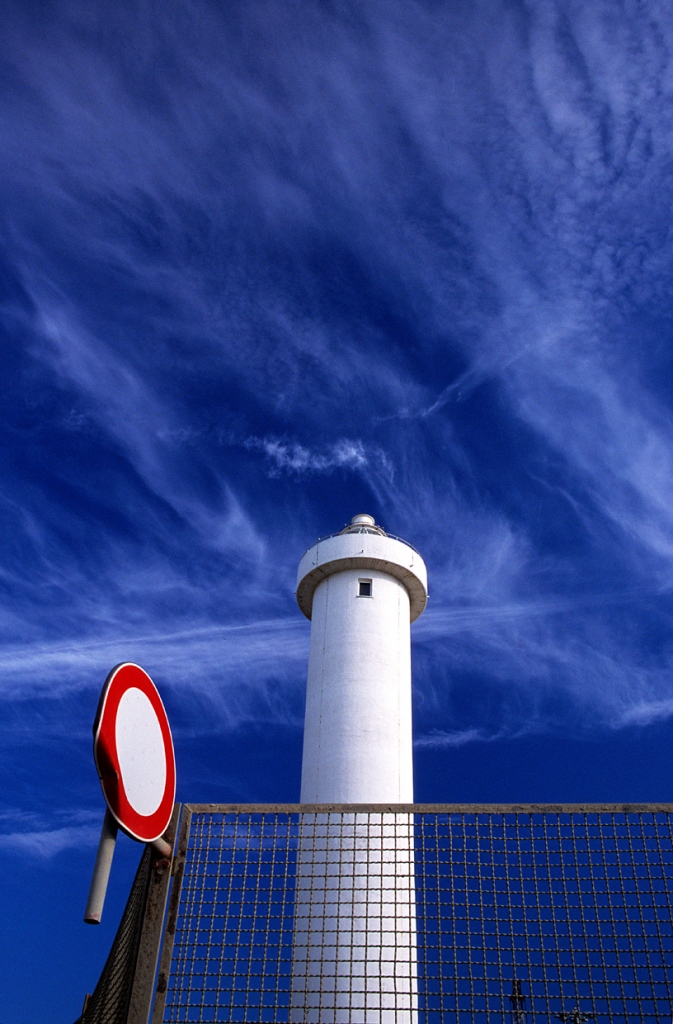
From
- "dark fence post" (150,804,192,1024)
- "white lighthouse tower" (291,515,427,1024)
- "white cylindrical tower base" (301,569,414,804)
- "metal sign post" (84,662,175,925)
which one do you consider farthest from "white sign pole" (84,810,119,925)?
"white cylindrical tower base" (301,569,414,804)

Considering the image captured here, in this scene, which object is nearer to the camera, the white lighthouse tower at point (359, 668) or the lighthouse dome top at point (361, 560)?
the white lighthouse tower at point (359, 668)

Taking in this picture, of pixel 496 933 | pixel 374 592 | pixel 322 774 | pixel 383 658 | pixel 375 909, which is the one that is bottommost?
pixel 496 933

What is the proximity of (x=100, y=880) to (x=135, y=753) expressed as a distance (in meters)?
0.69

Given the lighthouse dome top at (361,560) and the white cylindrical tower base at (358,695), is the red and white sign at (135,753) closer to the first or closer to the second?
the white cylindrical tower base at (358,695)

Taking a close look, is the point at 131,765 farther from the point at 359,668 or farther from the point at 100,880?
the point at 359,668

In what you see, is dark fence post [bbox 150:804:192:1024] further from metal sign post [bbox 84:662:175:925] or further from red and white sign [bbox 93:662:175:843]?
red and white sign [bbox 93:662:175:843]

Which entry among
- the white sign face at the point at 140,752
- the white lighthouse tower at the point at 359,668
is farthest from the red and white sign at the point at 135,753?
the white lighthouse tower at the point at 359,668

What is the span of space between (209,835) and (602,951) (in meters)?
2.37

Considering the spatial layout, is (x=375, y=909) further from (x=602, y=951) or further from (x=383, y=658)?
(x=602, y=951)

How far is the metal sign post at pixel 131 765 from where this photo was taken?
145 inches

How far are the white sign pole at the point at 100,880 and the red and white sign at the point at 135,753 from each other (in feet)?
0.45

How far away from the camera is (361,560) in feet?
57.9

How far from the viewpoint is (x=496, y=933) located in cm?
470

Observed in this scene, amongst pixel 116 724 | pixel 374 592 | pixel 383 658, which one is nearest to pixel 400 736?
pixel 383 658
